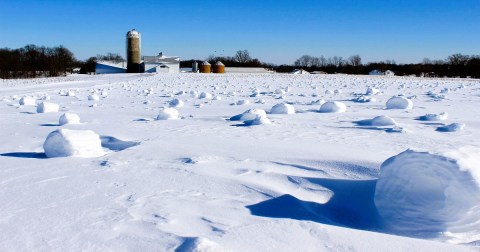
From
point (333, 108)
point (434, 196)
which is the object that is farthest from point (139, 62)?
point (434, 196)

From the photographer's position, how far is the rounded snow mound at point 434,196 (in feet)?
6.37

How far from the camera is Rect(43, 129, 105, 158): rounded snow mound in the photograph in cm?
333

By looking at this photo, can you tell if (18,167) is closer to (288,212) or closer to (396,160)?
(288,212)

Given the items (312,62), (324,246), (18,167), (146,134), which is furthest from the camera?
(312,62)

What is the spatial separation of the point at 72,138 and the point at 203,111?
3702 mm

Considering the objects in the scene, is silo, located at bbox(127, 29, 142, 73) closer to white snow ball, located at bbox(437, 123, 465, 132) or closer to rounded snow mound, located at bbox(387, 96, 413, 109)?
rounded snow mound, located at bbox(387, 96, 413, 109)

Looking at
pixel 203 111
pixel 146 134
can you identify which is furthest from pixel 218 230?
pixel 203 111

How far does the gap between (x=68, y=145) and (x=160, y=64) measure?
156 ft

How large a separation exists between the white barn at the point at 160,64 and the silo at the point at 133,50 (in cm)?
136

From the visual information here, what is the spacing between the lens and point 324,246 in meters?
1.78

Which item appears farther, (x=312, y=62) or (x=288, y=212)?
(x=312, y=62)

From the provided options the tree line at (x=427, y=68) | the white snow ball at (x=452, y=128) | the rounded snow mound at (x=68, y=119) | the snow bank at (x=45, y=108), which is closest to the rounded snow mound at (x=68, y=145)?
the rounded snow mound at (x=68, y=119)

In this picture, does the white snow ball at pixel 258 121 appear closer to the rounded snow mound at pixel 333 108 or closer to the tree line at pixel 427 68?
the rounded snow mound at pixel 333 108

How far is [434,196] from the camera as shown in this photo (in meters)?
1.98
